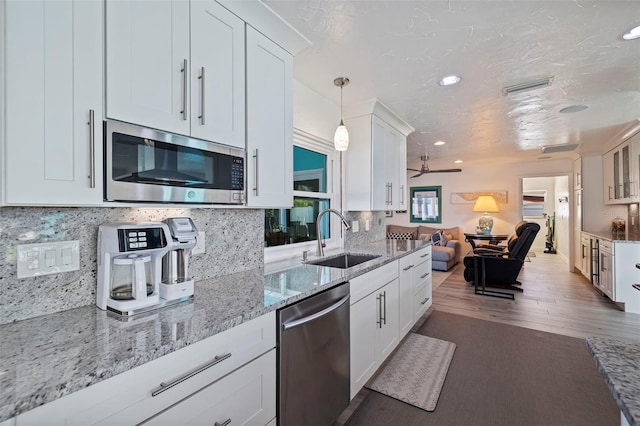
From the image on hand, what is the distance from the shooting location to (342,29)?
1.83 meters

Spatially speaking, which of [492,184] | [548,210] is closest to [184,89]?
[492,184]

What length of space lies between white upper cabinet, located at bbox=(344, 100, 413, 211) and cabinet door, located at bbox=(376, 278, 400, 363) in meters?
0.96

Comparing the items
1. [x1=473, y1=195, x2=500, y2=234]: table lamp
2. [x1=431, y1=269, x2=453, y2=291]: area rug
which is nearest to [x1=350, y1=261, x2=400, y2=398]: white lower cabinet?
[x1=431, y1=269, x2=453, y2=291]: area rug

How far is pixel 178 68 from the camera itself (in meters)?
1.27

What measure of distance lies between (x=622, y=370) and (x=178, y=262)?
4.89ft

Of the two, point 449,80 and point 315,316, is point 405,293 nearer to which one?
point 315,316

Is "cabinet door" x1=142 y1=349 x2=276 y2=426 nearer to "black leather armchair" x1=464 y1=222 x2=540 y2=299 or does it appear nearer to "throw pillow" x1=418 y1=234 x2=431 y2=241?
"black leather armchair" x1=464 y1=222 x2=540 y2=299

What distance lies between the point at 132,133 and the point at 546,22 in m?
2.28

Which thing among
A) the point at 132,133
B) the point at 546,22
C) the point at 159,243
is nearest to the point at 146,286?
the point at 159,243

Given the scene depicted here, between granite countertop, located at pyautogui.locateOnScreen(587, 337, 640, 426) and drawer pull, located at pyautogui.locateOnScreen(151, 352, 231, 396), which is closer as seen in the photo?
granite countertop, located at pyautogui.locateOnScreen(587, 337, 640, 426)

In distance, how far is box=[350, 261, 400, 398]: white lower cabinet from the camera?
1916mm

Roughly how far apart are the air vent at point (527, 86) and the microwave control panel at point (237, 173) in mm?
2486

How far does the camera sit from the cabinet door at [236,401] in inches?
37.2

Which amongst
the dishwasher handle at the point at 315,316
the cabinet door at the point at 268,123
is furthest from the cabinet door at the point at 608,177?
the cabinet door at the point at 268,123
